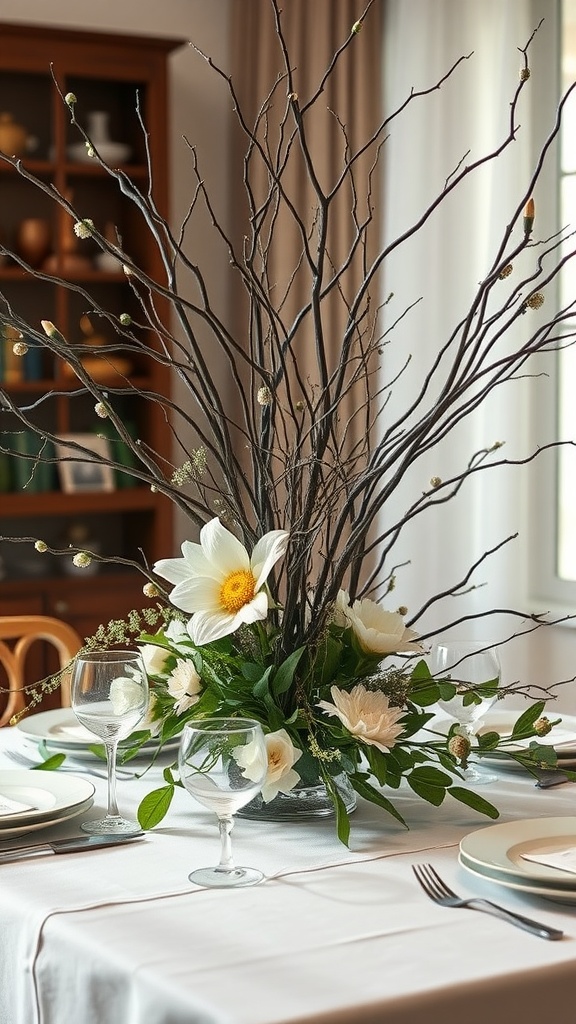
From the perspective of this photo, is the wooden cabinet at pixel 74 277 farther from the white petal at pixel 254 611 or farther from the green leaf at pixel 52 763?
the white petal at pixel 254 611

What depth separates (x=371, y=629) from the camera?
4.76 ft

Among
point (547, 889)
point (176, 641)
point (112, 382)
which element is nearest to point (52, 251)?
point (112, 382)

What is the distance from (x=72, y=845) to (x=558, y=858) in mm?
479

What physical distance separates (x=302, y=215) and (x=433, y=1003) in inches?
136

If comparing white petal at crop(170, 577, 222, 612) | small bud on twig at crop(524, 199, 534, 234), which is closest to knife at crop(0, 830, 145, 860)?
white petal at crop(170, 577, 222, 612)

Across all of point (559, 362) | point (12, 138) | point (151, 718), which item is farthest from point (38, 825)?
point (12, 138)

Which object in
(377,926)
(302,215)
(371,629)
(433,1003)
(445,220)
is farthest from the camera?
(302,215)

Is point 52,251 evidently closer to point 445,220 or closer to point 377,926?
point 445,220

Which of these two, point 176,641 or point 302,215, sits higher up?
point 302,215

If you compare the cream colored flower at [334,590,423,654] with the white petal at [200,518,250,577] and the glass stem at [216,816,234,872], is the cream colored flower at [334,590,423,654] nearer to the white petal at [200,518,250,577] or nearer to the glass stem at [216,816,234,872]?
the white petal at [200,518,250,577]

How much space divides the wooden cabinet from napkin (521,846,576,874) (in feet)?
8.94

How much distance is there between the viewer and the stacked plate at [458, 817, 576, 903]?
1.17 metres

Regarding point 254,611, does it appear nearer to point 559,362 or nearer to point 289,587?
point 289,587

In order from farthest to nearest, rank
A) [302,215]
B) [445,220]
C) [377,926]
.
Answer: [302,215] → [445,220] → [377,926]
